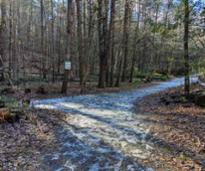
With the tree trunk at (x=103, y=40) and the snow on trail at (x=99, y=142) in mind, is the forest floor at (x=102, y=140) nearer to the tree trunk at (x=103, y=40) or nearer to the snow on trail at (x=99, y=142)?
the snow on trail at (x=99, y=142)

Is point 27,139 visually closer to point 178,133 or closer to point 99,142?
point 99,142

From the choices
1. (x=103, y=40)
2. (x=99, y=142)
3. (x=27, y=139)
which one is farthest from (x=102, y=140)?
(x=103, y=40)

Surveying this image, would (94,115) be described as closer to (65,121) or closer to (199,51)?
(65,121)

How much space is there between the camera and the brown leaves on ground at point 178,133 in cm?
727

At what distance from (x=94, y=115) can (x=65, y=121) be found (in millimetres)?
1450

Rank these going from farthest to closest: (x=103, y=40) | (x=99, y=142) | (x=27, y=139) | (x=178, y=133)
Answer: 1. (x=103, y=40)
2. (x=178, y=133)
3. (x=27, y=139)
4. (x=99, y=142)

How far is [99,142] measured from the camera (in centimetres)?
854

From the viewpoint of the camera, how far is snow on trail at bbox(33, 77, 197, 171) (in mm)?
6844

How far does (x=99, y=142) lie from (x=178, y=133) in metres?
2.57

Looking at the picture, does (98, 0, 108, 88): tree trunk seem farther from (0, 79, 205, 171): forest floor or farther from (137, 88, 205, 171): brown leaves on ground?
(0, 79, 205, 171): forest floor

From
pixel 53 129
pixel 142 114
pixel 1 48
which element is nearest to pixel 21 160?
pixel 53 129

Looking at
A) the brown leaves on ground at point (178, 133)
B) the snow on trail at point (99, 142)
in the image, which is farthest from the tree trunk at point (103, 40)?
the snow on trail at point (99, 142)

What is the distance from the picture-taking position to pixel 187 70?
652 inches

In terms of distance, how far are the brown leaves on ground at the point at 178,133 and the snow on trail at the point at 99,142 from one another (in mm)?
396
